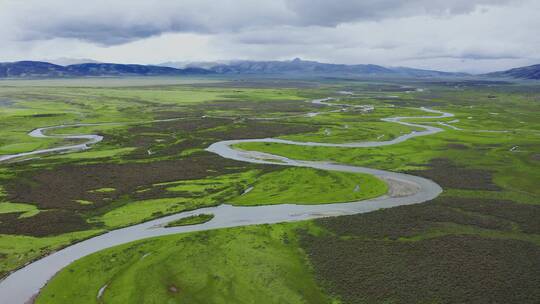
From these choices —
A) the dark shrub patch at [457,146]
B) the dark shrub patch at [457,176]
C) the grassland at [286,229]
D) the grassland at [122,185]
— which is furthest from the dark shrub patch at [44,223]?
the dark shrub patch at [457,146]

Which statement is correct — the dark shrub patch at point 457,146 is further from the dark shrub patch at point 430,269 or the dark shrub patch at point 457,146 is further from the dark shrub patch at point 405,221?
the dark shrub patch at point 430,269

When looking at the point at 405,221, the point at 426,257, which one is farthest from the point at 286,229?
the point at 426,257

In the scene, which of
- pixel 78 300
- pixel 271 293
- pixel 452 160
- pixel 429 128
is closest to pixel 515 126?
pixel 429 128

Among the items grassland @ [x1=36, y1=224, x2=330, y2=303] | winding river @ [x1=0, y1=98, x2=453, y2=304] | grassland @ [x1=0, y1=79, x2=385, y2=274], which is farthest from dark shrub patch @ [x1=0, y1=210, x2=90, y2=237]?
grassland @ [x1=36, y1=224, x2=330, y2=303]

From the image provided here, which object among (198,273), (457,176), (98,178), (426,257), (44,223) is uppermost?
(98,178)

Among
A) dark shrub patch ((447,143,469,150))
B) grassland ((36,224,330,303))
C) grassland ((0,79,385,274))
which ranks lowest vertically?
grassland ((36,224,330,303))

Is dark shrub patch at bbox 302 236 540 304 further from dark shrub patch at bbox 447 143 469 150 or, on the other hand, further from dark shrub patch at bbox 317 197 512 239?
dark shrub patch at bbox 447 143 469 150

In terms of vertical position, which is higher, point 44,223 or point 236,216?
point 44,223

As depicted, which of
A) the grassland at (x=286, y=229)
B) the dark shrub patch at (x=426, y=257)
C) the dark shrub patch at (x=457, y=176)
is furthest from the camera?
the dark shrub patch at (x=457, y=176)

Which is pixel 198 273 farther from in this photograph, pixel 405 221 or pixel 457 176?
pixel 457 176

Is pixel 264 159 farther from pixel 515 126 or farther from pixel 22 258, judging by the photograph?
pixel 515 126

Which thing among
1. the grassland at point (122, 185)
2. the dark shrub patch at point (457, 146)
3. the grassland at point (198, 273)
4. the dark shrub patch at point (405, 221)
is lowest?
the grassland at point (198, 273)

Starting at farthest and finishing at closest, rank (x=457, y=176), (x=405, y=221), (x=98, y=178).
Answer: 1. (x=457, y=176)
2. (x=98, y=178)
3. (x=405, y=221)
